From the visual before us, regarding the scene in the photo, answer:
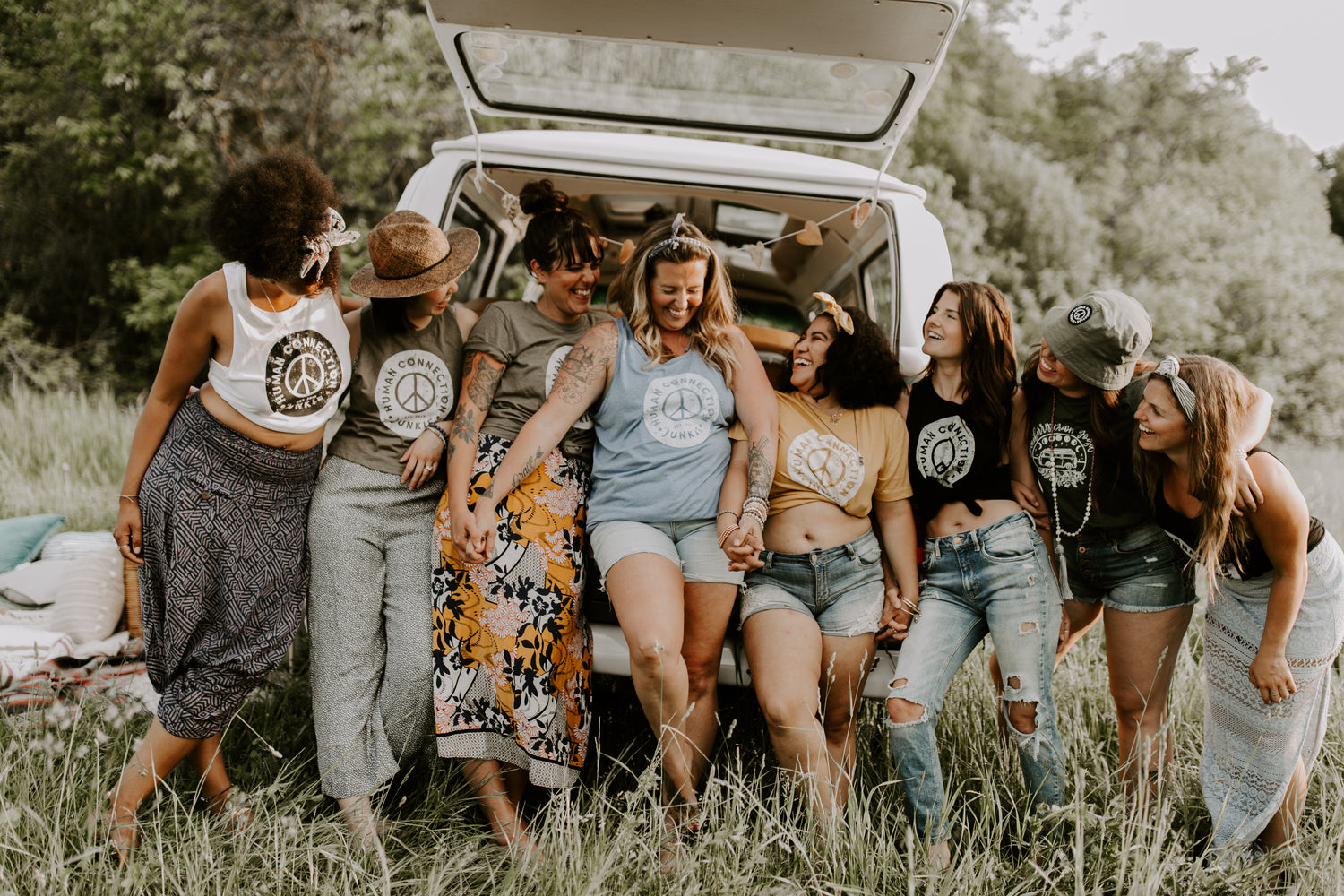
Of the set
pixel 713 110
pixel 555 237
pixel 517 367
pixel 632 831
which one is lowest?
pixel 632 831

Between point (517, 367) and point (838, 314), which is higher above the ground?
point (838, 314)

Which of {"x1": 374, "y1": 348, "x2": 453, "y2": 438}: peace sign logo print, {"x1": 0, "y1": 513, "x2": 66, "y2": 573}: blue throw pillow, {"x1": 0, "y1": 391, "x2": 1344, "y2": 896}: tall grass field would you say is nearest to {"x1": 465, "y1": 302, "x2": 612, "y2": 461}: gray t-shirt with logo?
{"x1": 374, "y1": 348, "x2": 453, "y2": 438}: peace sign logo print

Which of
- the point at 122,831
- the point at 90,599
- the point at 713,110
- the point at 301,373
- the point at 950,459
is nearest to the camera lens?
the point at 122,831

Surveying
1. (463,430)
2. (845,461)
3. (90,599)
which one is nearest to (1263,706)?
(845,461)

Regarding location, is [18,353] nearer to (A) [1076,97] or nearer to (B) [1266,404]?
(B) [1266,404]

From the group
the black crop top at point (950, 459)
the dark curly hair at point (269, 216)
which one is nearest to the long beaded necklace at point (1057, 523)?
the black crop top at point (950, 459)

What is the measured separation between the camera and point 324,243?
2.37 metres

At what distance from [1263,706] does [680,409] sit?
1.82 meters

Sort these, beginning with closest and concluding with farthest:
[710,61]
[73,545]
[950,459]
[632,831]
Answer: [632,831] < [950,459] < [710,61] < [73,545]

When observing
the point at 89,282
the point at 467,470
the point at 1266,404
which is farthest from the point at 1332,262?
the point at 89,282

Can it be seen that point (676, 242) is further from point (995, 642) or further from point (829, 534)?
point (995, 642)

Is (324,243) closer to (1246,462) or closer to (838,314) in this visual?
(838,314)

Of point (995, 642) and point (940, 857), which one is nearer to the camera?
point (940, 857)

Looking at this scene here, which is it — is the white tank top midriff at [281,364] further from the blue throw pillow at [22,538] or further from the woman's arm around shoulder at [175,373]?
the blue throw pillow at [22,538]
